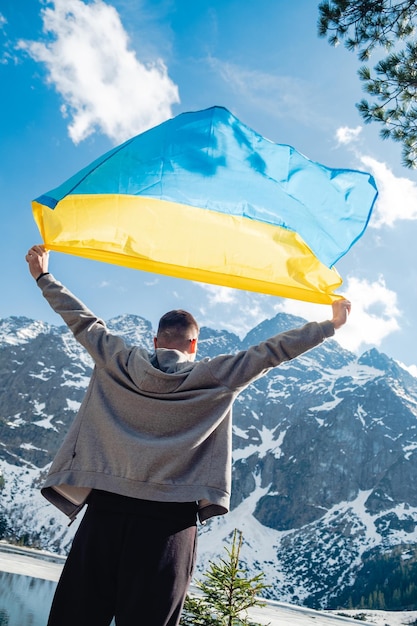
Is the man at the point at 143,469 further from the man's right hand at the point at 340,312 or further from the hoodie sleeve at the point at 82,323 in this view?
the man's right hand at the point at 340,312

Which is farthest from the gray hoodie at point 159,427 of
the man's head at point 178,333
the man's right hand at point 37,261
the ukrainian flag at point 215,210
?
the ukrainian flag at point 215,210

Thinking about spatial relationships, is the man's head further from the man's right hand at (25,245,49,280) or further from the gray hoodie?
the man's right hand at (25,245,49,280)

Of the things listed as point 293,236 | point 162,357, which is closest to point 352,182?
point 293,236

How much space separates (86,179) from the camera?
3514mm

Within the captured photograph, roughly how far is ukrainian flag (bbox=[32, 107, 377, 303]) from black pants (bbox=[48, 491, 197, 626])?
1824 millimetres

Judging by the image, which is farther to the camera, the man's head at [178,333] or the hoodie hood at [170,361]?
the man's head at [178,333]

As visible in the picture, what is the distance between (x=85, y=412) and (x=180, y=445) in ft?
1.84

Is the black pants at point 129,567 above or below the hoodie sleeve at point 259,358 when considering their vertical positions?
below

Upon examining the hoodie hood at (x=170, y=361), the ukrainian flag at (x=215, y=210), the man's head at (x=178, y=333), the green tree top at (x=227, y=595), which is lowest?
the green tree top at (x=227, y=595)

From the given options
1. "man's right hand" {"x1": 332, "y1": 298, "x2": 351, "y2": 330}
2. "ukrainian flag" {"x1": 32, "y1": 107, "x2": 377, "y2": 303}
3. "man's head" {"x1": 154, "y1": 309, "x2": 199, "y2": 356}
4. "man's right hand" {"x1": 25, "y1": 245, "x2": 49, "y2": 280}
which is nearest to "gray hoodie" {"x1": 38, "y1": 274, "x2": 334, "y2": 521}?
"man's head" {"x1": 154, "y1": 309, "x2": 199, "y2": 356}

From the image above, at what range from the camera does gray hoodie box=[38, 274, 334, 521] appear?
2369mm

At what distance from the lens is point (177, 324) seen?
2.87m

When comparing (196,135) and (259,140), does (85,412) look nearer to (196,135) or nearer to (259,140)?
(196,135)

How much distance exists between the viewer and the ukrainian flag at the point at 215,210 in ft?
11.7
